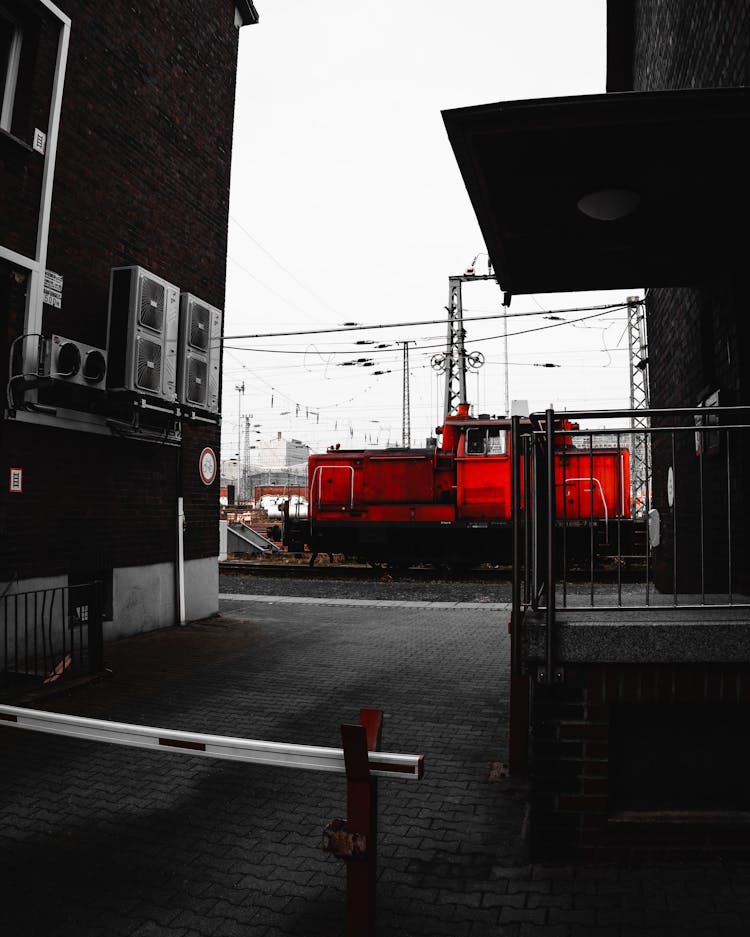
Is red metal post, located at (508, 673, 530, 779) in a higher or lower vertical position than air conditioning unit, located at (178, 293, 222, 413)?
A: lower

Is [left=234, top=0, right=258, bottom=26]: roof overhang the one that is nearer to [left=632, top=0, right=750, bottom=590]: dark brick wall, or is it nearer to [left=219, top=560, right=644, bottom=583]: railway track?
[left=632, top=0, right=750, bottom=590]: dark brick wall

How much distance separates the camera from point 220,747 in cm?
296

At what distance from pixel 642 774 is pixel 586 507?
44.4ft

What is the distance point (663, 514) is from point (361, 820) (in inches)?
309

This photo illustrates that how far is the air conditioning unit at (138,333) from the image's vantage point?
8812 millimetres

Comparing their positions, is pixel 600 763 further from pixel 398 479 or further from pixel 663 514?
pixel 398 479

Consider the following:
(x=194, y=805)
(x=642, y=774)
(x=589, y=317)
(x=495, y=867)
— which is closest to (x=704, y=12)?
(x=642, y=774)

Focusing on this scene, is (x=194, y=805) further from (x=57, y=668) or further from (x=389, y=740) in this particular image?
(x=57, y=668)

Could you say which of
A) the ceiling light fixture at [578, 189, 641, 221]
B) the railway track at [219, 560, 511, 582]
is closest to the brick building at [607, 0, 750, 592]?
the ceiling light fixture at [578, 189, 641, 221]

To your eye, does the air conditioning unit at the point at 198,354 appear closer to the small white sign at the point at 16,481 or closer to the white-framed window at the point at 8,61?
the small white sign at the point at 16,481

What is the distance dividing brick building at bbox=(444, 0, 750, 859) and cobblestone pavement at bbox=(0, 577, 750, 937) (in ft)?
1.00

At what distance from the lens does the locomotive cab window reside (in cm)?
1702

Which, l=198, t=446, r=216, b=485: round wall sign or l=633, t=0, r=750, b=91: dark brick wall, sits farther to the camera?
l=198, t=446, r=216, b=485: round wall sign

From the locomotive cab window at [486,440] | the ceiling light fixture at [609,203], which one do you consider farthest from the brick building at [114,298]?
the locomotive cab window at [486,440]
